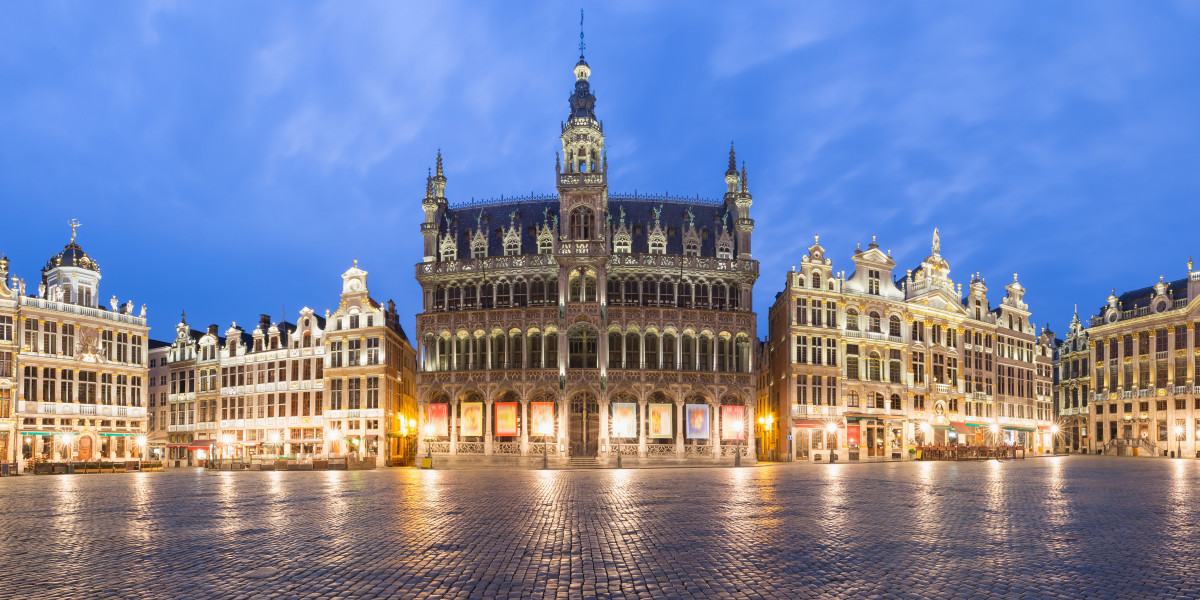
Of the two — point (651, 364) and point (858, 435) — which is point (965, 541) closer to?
point (651, 364)

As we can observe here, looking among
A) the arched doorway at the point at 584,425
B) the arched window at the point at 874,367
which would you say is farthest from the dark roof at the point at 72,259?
the arched window at the point at 874,367

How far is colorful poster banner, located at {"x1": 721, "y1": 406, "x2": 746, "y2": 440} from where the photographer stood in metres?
69.6

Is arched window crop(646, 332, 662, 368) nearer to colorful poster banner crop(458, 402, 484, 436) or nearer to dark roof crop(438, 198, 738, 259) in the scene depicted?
dark roof crop(438, 198, 738, 259)

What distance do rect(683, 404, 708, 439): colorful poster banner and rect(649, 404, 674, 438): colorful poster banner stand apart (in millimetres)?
1266

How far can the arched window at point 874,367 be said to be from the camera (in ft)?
258

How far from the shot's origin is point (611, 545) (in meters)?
17.4

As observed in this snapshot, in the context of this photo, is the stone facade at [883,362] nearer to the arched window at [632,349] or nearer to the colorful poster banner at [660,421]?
the colorful poster banner at [660,421]

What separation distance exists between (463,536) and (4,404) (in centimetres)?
6748

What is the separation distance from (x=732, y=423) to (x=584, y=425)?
11242 mm

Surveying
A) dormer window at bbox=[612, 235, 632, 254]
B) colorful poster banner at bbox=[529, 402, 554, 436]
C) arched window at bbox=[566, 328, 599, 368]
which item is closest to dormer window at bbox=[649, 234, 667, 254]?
dormer window at bbox=[612, 235, 632, 254]

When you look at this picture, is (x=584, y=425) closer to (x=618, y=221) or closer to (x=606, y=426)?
(x=606, y=426)

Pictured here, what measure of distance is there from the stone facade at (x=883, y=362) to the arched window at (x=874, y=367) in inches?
3.4

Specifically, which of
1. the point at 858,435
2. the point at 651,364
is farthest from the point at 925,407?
the point at 651,364

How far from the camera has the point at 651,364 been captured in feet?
232
